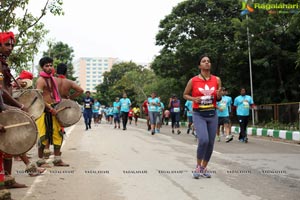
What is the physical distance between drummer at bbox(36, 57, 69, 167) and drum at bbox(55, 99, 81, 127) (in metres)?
0.09

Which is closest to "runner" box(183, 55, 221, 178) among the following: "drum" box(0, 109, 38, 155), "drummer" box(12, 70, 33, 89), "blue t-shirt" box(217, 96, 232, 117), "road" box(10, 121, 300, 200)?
"road" box(10, 121, 300, 200)

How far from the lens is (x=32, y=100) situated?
6691 mm

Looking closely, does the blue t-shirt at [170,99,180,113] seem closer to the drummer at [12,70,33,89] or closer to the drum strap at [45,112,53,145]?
the drummer at [12,70,33,89]

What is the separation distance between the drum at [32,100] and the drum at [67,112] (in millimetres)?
948

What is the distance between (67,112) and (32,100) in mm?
1231

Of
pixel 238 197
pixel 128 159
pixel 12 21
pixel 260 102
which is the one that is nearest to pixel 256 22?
pixel 260 102

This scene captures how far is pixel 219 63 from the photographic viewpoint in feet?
114

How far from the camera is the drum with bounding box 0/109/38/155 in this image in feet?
16.2

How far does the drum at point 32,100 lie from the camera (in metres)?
6.59

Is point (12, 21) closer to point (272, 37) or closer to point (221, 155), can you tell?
point (221, 155)

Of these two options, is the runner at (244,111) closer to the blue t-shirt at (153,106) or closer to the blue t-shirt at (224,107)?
the blue t-shirt at (224,107)

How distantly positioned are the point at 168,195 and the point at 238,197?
91cm

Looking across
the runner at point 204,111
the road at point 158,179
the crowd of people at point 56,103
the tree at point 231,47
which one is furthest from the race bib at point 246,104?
the tree at point 231,47

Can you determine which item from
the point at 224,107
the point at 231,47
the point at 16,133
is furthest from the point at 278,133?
the point at 231,47
